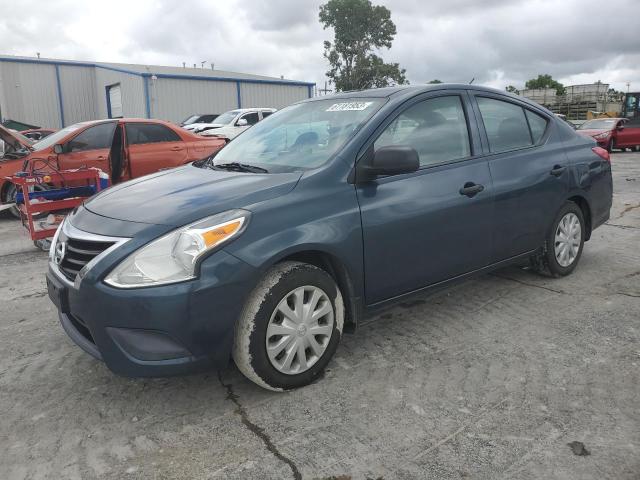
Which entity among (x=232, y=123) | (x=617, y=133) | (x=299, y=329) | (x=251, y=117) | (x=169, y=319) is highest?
(x=251, y=117)

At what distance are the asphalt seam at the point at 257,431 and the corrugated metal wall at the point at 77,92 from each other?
2977 centimetres

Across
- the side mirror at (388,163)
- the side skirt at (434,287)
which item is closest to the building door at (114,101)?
the side skirt at (434,287)

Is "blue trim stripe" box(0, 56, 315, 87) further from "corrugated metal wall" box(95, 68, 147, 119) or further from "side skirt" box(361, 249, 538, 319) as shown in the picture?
"side skirt" box(361, 249, 538, 319)

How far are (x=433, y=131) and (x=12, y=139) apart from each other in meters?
6.95

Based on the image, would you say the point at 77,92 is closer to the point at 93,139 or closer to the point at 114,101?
the point at 114,101

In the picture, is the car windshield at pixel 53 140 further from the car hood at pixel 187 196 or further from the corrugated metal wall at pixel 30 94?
the corrugated metal wall at pixel 30 94

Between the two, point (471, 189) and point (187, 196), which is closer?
point (187, 196)

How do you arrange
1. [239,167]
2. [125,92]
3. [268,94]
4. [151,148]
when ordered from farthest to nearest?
[268,94] < [125,92] < [151,148] < [239,167]

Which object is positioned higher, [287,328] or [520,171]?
[520,171]

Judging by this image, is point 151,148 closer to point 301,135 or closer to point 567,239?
point 301,135

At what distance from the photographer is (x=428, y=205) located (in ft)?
10.7

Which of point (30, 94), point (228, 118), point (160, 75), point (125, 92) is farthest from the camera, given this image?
point (30, 94)

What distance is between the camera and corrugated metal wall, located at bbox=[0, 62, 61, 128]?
88.5 feet

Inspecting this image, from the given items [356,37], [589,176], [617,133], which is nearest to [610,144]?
[617,133]
